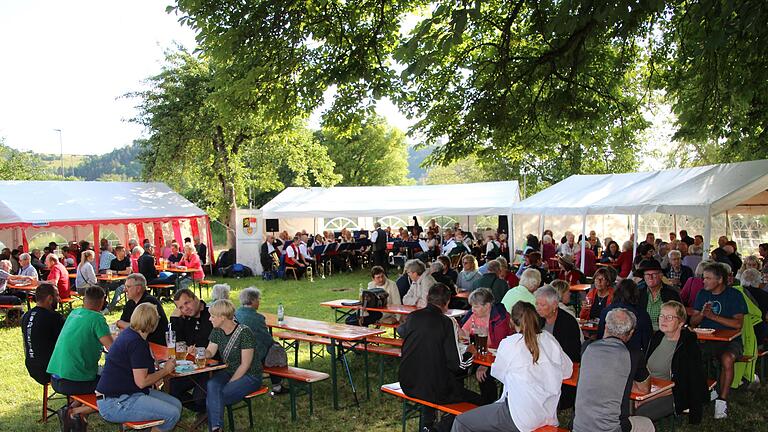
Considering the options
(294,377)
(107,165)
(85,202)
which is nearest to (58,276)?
(85,202)

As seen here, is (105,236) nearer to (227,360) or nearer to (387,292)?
(387,292)

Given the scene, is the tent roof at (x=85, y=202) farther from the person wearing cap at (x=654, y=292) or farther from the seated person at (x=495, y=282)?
the person wearing cap at (x=654, y=292)

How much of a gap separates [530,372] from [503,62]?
15.1 ft

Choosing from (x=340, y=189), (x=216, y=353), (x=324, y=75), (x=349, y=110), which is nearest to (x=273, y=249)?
(x=340, y=189)

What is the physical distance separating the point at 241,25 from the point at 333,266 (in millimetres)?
13528

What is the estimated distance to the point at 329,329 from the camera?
6.62 m

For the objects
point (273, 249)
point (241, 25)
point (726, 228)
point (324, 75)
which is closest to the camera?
point (241, 25)

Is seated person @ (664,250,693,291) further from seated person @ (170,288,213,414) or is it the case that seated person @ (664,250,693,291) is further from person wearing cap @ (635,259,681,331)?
seated person @ (170,288,213,414)

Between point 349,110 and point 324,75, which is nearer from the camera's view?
point 324,75

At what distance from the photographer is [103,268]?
13.9 meters

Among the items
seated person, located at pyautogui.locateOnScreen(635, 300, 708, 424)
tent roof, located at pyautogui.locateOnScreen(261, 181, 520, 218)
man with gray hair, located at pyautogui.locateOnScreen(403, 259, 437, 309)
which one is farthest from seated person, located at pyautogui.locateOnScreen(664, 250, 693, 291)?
tent roof, located at pyautogui.locateOnScreen(261, 181, 520, 218)

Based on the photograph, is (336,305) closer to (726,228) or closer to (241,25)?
(241,25)

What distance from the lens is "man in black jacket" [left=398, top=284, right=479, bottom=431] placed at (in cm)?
465

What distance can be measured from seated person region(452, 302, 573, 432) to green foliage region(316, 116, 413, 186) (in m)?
41.3
